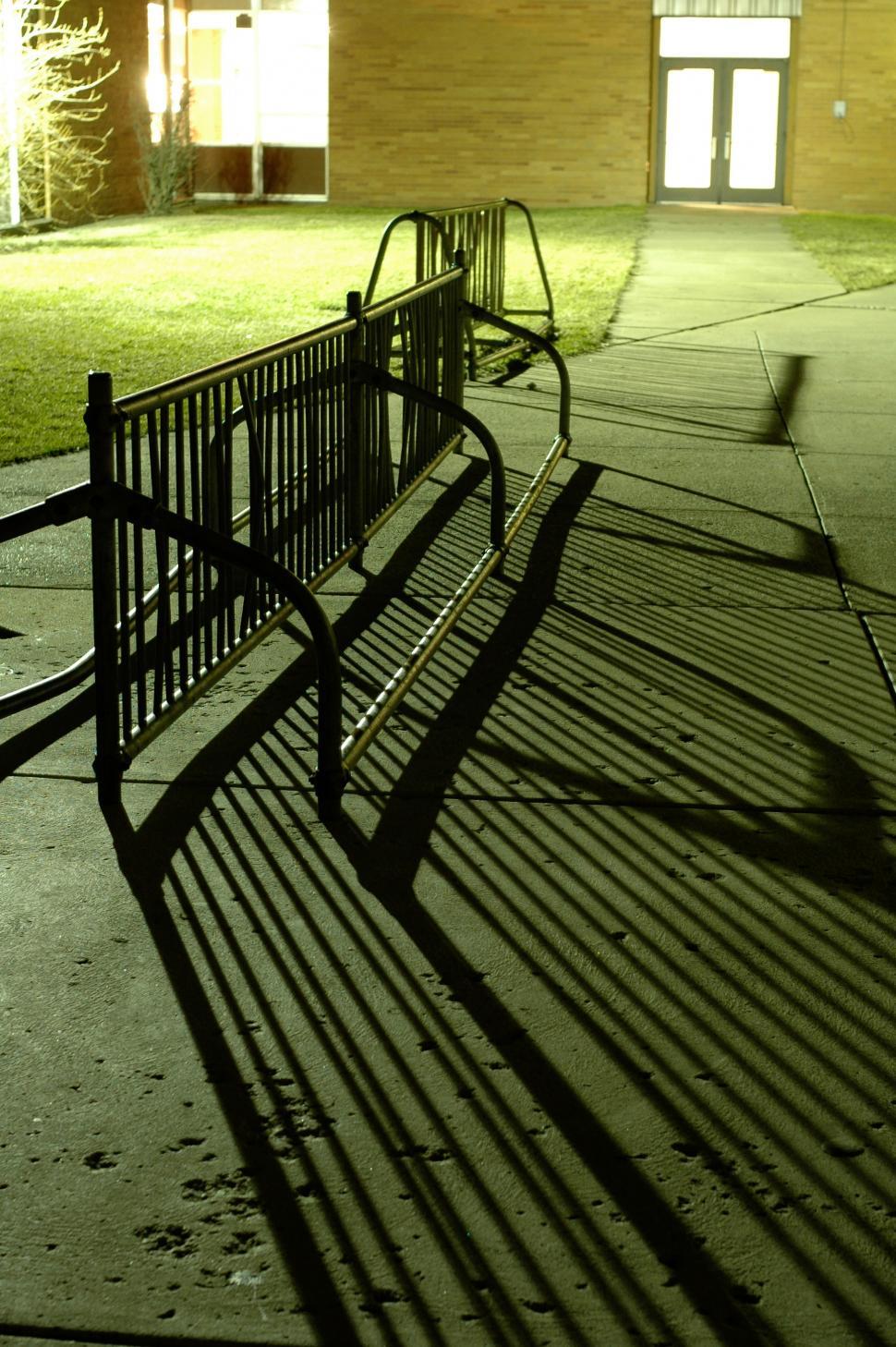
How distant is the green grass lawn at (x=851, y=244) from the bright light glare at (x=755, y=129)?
1.68 m

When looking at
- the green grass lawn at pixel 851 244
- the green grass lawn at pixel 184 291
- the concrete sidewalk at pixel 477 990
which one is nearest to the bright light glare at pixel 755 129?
the green grass lawn at pixel 851 244

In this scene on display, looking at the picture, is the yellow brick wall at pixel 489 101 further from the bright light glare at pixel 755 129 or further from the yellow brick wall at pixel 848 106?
the yellow brick wall at pixel 848 106

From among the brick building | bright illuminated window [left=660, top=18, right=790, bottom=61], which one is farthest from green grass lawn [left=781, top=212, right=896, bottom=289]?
bright illuminated window [left=660, top=18, right=790, bottom=61]

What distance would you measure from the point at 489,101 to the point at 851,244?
12473 millimetres

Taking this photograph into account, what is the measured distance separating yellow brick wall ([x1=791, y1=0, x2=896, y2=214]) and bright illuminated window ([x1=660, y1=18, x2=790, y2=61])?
0.55 metres

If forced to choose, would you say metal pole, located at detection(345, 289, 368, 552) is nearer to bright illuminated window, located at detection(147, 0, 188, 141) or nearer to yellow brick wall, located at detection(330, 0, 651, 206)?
bright illuminated window, located at detection(147, 0, 188, 141)

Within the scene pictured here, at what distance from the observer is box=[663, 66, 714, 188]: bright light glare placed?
3419 cm

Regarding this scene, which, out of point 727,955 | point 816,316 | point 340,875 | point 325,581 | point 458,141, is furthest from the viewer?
point 458,141

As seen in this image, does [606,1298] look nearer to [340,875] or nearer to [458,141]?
[340,875]

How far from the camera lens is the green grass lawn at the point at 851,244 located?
19.4 meters

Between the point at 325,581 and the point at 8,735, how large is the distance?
1.63m

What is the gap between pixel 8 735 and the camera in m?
4.61

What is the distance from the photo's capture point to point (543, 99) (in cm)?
3431

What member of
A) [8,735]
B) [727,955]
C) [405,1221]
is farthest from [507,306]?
[405,1221]
